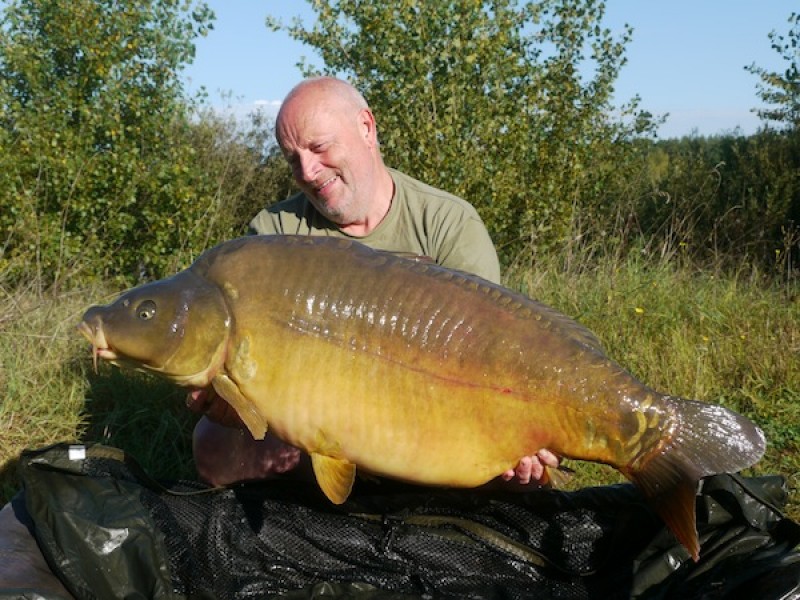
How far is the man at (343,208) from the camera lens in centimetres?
261

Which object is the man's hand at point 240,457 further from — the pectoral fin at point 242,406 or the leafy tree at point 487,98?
the leafy tree at point 487,98

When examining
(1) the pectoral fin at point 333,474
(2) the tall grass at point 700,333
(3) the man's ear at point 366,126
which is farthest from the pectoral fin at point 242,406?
(2) the tall grass at point 700,333

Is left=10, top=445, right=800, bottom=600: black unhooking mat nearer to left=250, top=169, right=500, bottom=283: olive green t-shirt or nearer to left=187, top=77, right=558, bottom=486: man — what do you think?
left=187, top=77, right=558, bottom=486: man

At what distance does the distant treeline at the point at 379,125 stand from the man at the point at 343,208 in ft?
8.08

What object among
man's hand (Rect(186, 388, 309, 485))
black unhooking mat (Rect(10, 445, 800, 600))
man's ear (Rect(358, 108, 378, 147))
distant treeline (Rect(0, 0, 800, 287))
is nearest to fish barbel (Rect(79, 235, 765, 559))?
black unhooking mat (Rect(10, 445, 800, 600))

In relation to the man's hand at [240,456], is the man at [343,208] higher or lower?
higher

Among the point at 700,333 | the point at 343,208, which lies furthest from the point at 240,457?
the point at 700,333

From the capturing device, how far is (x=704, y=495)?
7.33ft

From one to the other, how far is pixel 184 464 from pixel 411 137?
9.92 ft

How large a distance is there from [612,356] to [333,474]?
2.02 m

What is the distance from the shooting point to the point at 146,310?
1.94 meters

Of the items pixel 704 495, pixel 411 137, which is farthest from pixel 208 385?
pixel 411 137

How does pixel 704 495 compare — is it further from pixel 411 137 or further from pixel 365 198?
pixel 411 137

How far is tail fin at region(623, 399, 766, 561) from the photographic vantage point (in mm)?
1789
